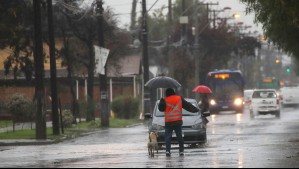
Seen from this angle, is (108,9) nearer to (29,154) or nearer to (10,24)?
(10,24)

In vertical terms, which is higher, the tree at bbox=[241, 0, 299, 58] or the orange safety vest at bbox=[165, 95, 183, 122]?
the tree at bbox=[241, 0, 299, 58]

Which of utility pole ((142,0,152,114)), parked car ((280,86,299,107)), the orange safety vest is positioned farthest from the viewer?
parked car ((280,86,299,107))

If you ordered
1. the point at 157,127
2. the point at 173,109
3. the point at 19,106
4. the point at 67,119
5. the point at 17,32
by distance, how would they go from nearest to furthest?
the point at 173,109 → the point at 157,127 → the point at 67,119 → the point at 17,32 → the point at 19,106

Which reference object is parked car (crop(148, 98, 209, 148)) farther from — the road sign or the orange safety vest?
the road sign

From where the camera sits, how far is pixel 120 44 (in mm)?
65625

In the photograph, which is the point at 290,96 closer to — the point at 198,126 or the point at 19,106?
the point at 19,106

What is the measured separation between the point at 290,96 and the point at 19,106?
35.2 m

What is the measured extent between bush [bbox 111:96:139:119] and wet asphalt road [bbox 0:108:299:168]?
63.7 ft

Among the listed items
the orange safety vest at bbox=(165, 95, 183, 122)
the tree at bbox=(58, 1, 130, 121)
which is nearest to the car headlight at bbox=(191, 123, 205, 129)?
the orange safety vest at bbox=(165, 95, 183, 122)

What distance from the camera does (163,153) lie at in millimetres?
24906

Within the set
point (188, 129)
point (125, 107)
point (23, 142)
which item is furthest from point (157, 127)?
point (125, 107)

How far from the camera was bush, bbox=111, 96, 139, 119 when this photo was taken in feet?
185

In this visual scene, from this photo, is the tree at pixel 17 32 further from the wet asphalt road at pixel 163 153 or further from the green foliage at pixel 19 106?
the wet asphalt road at pixel 163 153

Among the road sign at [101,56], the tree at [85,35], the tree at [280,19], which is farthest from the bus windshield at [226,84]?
the tree at [280,19]
